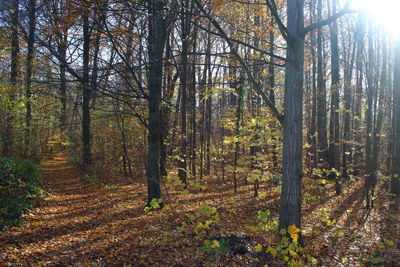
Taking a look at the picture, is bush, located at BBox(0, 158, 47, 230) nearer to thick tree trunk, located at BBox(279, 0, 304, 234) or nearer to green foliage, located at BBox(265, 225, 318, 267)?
green foliage, located at BBox(265, 225, 318, 267)

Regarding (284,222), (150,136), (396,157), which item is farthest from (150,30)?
(396,157)

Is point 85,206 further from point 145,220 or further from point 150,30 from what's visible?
point 150,30

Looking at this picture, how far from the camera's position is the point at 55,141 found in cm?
1848

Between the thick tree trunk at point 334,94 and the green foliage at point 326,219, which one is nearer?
the green foliage at point 326,219

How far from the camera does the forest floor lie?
193 inches

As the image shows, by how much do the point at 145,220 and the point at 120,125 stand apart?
787 cm

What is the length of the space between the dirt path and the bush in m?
0.28

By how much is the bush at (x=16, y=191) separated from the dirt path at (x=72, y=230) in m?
0.28

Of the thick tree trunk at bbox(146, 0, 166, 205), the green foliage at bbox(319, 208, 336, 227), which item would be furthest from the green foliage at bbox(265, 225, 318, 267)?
the thick tree trunk at bbox(146, 0, 166, 205)

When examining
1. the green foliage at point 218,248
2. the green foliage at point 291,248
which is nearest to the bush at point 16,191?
the green foliage at point 218,248

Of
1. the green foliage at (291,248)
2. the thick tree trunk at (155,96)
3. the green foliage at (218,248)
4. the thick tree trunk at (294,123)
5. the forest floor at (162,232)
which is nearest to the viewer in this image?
the green foliage at (291,248)

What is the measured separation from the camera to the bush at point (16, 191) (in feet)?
20.4

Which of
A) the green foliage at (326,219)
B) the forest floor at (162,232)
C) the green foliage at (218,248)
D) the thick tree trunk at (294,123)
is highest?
the thick tree trunk at (294,123)

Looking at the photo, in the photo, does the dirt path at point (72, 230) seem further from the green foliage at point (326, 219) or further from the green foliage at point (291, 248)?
the green foliage at point (326, 219)
